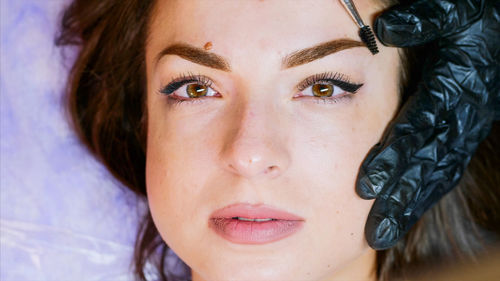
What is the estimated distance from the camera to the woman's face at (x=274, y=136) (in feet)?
4.64

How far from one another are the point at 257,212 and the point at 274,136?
0.52 feet

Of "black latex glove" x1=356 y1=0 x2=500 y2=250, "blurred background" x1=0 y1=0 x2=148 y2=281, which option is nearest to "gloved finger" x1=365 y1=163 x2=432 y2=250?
"black latex glove" x1=356 y1=0 x2=500 y2=250

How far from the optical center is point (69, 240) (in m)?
1.93

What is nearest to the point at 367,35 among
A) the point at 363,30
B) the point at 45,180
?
the point at 363,30

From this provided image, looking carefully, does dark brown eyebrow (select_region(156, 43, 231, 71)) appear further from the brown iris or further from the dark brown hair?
the dark brown hair

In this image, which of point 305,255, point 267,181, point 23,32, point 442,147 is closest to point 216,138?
point 267,181

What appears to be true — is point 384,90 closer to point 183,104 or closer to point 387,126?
point 387,126

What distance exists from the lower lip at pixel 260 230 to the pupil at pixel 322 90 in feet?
0.90

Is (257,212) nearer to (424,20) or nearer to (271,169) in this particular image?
(271,169)

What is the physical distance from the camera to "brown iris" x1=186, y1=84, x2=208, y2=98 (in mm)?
1569

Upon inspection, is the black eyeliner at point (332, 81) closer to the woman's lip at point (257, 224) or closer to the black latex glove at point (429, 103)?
the black latex glove at point (429, 103)

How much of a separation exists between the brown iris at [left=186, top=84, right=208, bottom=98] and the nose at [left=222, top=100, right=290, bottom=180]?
165 mm

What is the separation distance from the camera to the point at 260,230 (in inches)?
56.4

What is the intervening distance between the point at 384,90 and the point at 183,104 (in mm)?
445
